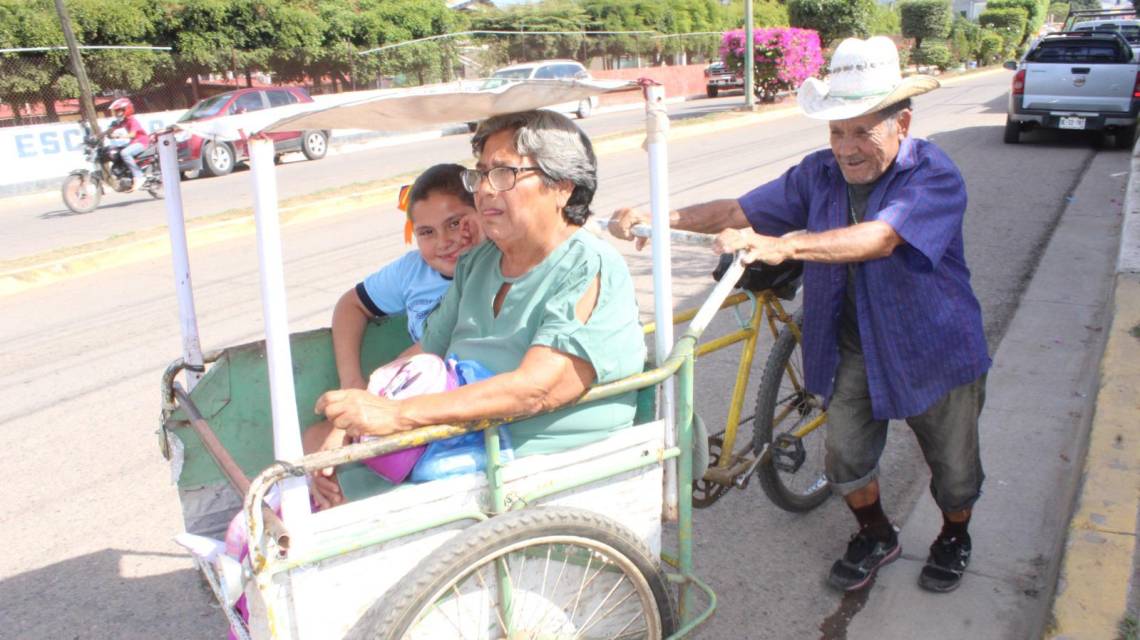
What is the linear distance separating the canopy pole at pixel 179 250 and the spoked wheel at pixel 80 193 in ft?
37.2

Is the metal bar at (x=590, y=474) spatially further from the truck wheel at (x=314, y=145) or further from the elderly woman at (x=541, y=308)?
the truck wheel at (x=314, y=145)

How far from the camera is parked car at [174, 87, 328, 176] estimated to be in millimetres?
15797

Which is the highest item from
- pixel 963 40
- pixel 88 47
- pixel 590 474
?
pixel 88 47

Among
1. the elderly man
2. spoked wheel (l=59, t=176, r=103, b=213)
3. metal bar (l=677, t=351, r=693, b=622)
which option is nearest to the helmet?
spoked wheel (l=59, t=176, r=103, b=213)

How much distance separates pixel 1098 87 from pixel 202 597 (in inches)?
527

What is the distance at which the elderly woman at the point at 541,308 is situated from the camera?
1979 millimetres

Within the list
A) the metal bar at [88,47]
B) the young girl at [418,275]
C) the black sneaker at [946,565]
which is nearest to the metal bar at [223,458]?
the young girl at [418,275]

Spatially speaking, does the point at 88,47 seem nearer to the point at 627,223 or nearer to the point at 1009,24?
the point at 627,223

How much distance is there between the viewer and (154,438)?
4.34 metres

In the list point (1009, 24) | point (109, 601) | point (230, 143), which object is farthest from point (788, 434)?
point (1009, 24)

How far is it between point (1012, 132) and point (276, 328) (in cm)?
1367

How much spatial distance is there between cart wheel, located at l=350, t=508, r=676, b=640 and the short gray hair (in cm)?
82

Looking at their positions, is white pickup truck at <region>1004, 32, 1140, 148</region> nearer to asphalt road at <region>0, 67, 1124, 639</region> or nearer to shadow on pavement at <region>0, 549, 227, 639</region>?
asphalt road at <region>0, 67, 1124, 639</region>

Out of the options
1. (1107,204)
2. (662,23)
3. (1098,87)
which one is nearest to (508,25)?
(662,23)
